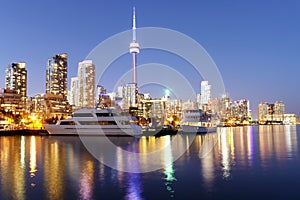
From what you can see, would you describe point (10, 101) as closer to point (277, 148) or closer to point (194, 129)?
point (194, 129)

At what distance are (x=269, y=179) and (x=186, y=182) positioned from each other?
566 cm

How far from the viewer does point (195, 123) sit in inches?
3484

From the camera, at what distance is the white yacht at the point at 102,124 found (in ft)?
222

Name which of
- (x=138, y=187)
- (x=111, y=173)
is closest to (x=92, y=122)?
(x=111, y=173)

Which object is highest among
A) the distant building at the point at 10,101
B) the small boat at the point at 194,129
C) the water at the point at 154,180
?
the distant building at the point at 10,101

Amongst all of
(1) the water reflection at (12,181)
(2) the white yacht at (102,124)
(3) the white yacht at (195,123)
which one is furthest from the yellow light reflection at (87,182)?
(3) the white yacht at (195,123)

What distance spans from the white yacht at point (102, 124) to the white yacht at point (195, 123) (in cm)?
1871

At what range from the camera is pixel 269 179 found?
20.3m

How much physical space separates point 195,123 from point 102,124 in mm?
30618

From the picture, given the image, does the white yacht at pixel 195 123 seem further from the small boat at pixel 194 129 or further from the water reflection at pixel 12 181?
the water reflection at pixel 12 181

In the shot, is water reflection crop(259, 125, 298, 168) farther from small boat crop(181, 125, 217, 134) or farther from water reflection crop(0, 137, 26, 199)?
A: small boat crop(181, 125, 217, 134)

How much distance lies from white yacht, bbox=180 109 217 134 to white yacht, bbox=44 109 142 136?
61.4 ft

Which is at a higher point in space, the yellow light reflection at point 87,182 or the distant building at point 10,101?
the distant building at point 10,101

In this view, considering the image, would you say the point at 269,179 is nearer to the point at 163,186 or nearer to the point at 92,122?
the point at 163,186
